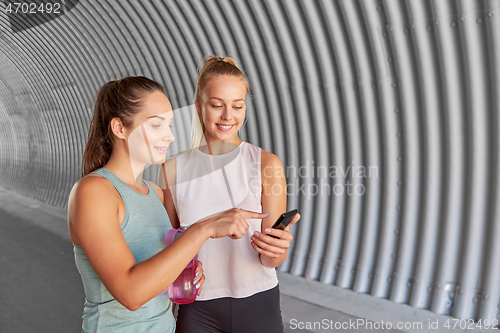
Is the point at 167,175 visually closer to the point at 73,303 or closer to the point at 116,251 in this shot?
the point at 116,251

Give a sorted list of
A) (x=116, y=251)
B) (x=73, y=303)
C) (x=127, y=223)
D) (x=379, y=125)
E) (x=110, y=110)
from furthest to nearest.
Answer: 1. (x=73, y=303)
2. (x=379, y=125)
3. (x=110, y=110)
4. (x=127, y=223)
5. (x=116, y=251)

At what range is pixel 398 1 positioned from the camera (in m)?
3.46

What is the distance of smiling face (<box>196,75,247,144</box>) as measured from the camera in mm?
1865

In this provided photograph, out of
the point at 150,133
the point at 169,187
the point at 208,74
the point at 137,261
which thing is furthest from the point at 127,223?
the point at 208,74

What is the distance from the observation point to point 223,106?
6.15ft

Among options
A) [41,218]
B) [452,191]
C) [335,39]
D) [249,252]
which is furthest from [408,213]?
[41,218]

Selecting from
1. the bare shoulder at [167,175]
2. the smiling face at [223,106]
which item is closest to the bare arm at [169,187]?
the bare shoulder at [167,175]

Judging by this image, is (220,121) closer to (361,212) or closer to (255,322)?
(255,322)

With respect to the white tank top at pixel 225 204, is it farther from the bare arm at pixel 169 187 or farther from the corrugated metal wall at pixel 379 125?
the corrugated metal wall at pixel 379 125

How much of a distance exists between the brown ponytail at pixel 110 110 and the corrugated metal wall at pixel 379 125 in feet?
9.10

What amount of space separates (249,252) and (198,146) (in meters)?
0.60

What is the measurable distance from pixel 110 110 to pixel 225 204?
702mm

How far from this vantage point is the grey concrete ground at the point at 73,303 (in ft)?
12.2

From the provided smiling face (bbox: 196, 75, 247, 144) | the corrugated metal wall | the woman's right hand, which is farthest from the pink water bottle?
the corrugated metal wall
